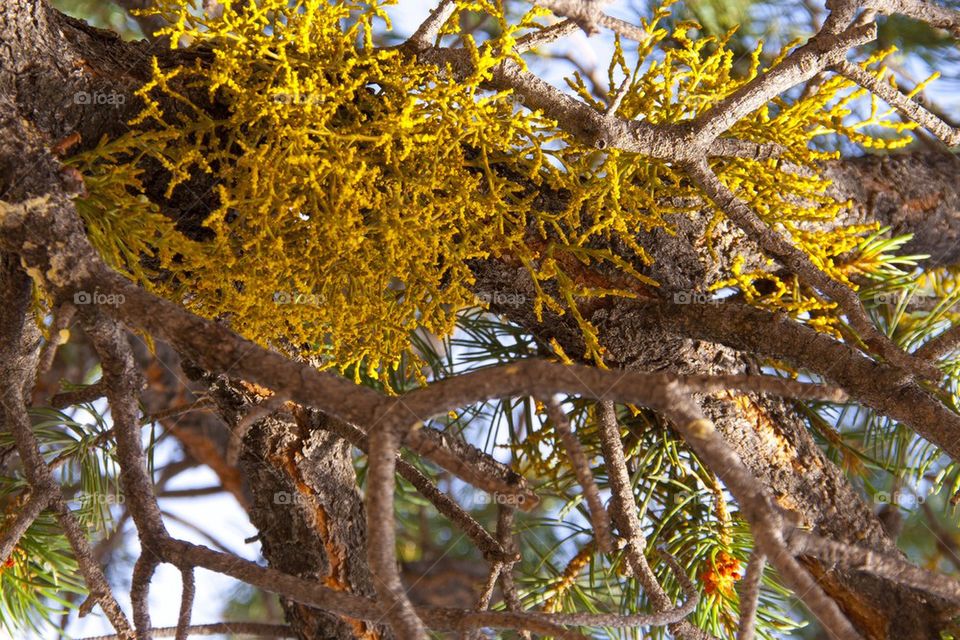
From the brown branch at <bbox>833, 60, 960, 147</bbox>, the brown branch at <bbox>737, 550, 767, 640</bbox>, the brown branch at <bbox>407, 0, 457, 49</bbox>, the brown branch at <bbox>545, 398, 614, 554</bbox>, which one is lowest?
the brown branch at <bbox>737, 550, 767, 640</bbox>

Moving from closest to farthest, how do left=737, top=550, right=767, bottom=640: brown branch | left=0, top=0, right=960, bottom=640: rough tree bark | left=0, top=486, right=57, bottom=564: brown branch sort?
left=737, top=550, right=767, bottom=640: brown branch → left=0, top=486, right=57, bottom=564: brown branch → left=0, top=0, right=960, bottom=640: rough tree bark

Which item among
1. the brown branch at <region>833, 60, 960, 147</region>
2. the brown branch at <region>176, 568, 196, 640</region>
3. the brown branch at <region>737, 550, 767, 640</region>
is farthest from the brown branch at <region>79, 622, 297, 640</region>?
the brown branch at <region>833, 60, 960, 147</region>

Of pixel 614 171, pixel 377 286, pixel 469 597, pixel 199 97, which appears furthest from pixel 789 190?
pixel 469 597

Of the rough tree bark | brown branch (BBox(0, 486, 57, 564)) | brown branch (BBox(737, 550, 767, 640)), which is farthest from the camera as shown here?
the rough tree bark

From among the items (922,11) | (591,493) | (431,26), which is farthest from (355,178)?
(922,11)

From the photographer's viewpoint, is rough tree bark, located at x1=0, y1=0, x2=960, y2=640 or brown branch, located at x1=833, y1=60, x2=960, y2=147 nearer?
brown branch, located at x1=833, y1=60, x2=960, y2=147

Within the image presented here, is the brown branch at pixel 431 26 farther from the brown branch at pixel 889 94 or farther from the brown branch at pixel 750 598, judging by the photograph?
the brown branch at pixel 750 598

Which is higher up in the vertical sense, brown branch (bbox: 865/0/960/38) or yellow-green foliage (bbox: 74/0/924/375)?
brown branch (bbox: 865/0/960/38)

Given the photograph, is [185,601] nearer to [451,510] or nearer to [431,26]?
[451,510]

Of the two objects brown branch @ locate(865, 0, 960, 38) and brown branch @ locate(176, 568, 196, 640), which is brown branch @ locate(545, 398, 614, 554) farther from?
brown branch @ locate(865, 0, 960, 38)
